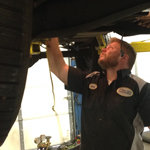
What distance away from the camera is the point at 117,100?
3.62 ft

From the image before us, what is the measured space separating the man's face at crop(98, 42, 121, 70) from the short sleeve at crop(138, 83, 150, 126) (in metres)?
0.23

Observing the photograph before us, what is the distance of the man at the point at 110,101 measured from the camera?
1.08 metres

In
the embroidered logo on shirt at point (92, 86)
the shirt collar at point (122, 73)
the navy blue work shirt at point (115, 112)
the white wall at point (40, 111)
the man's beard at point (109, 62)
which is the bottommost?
the white wall at point (40, 111)

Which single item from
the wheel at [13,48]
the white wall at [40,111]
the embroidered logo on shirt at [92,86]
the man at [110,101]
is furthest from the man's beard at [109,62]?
the white wall at [40,111]

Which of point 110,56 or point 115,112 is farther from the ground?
point 110,56

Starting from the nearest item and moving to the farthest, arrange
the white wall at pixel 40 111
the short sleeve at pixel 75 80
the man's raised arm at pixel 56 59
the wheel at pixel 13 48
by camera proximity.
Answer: the wheel at pixel 13 48, the man's raised arm at pixel 56 59, the short sleeve at pixel 75 80, the white wall at pixel 40 111

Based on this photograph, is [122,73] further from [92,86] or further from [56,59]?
[56,59]

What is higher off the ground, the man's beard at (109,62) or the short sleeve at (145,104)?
the man's beard at (109,62)

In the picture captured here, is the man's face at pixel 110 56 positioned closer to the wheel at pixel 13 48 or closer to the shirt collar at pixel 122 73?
the shirt collar at pixel 122 73

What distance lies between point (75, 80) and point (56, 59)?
181 mm

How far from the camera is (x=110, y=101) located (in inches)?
A: 43.9

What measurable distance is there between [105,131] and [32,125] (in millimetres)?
2513

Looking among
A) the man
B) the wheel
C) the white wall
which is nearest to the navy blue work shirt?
the man

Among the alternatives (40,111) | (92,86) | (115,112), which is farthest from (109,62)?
(40,111)
